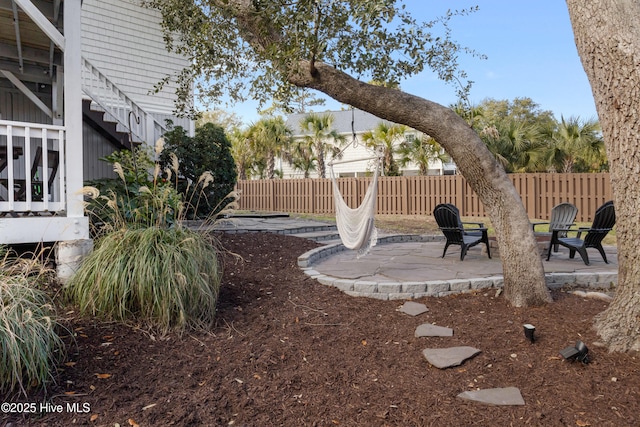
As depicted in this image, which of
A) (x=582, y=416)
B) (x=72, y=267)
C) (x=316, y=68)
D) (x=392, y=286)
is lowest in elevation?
(x=582, y=416)

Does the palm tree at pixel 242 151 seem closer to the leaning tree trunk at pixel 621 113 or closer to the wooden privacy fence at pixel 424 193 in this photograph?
the wooden privacy fence at pixel 424 193

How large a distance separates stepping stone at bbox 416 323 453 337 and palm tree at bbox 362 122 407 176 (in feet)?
42.7

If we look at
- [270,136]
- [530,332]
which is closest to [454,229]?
[530,332]

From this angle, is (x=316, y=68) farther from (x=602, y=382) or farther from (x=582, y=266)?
(x=582, y=266)

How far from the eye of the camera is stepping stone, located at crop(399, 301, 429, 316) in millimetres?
3964

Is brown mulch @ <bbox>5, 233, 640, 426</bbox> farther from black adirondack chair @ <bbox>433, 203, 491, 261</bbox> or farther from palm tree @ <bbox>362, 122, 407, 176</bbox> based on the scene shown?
palm tree @ <bbox>362, 122, 407, 176</bbox>

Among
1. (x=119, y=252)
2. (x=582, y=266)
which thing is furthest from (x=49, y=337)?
(x=582, y=266)

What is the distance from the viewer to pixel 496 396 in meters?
2.58

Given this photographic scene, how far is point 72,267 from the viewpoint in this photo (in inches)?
153

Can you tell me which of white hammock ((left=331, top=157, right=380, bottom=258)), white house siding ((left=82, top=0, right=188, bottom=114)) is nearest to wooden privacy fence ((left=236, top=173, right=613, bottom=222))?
white house siding ((left=82, top=0, right=188, bottom=114))

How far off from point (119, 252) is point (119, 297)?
341mm

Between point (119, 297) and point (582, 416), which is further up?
point (119, 297)

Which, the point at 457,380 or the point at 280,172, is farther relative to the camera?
the point at 280,172

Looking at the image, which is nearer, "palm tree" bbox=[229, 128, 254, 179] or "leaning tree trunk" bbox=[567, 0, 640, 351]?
"leaning tree trunk" bbox=[567, 0, 640, 351]
